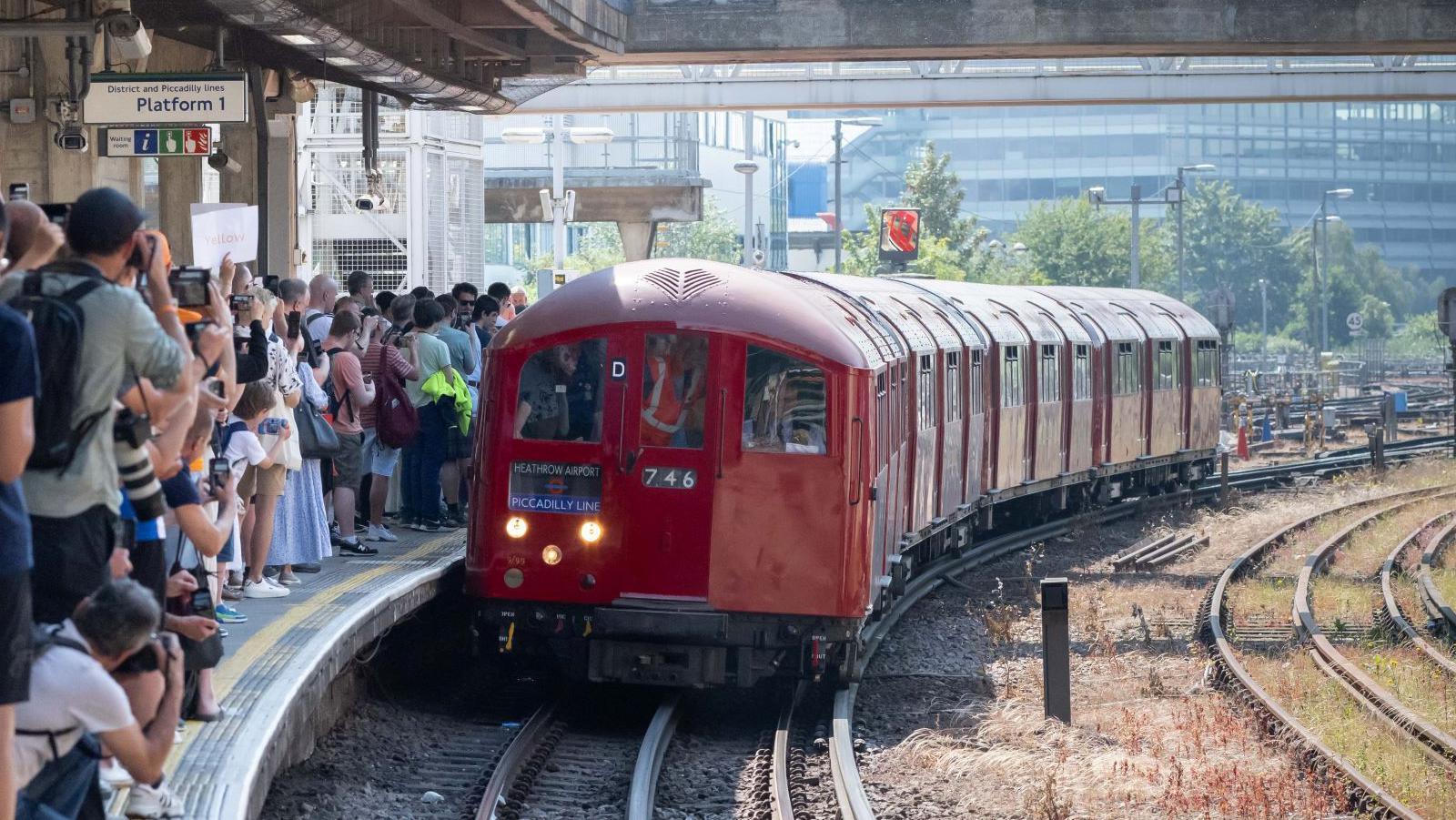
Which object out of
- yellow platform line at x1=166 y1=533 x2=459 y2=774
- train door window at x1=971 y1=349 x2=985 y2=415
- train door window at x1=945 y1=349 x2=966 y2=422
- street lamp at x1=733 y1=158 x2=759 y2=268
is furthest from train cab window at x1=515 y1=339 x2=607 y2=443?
street lamp at x1=733 y1=158 x2=759 y2=268

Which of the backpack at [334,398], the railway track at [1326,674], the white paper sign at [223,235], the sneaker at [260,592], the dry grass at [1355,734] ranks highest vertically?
the white paper sign at [223,235]

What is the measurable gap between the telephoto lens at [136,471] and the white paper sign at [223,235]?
7.46ft

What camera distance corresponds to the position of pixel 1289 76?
77.2 feet

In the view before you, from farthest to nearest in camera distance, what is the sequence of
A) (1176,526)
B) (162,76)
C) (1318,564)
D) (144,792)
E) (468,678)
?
(1176,526)
(1318,564)
(162,76)
(468,678)
(144,792)

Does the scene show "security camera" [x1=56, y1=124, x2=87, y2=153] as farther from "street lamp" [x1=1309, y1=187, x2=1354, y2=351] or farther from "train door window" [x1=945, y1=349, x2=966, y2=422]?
"street lamp" [x1=1309, y1=187, x2=1354, y2=351]

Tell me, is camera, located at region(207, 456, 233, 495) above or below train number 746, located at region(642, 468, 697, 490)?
above

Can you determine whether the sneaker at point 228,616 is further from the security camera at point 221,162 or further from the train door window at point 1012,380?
the train door window at point 1012,380

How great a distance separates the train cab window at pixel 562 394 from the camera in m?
10.6

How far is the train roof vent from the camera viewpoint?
Answer: 10.7 meters

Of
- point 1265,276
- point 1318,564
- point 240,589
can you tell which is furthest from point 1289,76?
point 1265,276

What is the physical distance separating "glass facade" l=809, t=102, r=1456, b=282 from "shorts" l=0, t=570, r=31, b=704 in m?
109

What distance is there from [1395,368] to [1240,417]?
126 ft

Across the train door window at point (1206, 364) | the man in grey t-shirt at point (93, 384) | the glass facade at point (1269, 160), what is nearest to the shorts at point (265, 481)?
the man in grey t-shirt at point (93, 384)

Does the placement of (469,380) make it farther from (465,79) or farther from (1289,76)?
(1289,76)
